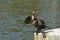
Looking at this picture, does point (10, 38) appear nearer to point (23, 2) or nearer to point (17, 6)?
point (17, 6)

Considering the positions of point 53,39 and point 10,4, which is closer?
point 53,39

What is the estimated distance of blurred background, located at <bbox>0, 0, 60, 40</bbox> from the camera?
16283 millimetres

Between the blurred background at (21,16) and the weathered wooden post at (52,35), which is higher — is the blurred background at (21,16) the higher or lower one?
the lower one

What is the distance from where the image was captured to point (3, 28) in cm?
1783

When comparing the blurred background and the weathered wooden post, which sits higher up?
the weathered wooden post

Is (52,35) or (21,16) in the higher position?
(52,35)

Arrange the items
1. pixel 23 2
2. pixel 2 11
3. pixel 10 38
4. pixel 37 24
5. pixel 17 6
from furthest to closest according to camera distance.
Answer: pixel 23 2 → pixel 17 6 → pixel 2 11 → pixel 10 38 → pixel 37 24

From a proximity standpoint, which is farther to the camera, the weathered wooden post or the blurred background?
the blurred background

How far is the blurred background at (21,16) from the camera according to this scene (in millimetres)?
16283

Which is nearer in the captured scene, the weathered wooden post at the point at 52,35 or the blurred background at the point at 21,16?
the weathered wooden post at the point at 52,35

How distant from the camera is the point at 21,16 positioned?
21016 millimetres

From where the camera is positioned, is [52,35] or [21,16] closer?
[52,35]

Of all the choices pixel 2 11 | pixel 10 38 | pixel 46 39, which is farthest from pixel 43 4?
pixel 46 39

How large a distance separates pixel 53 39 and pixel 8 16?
11417mm
